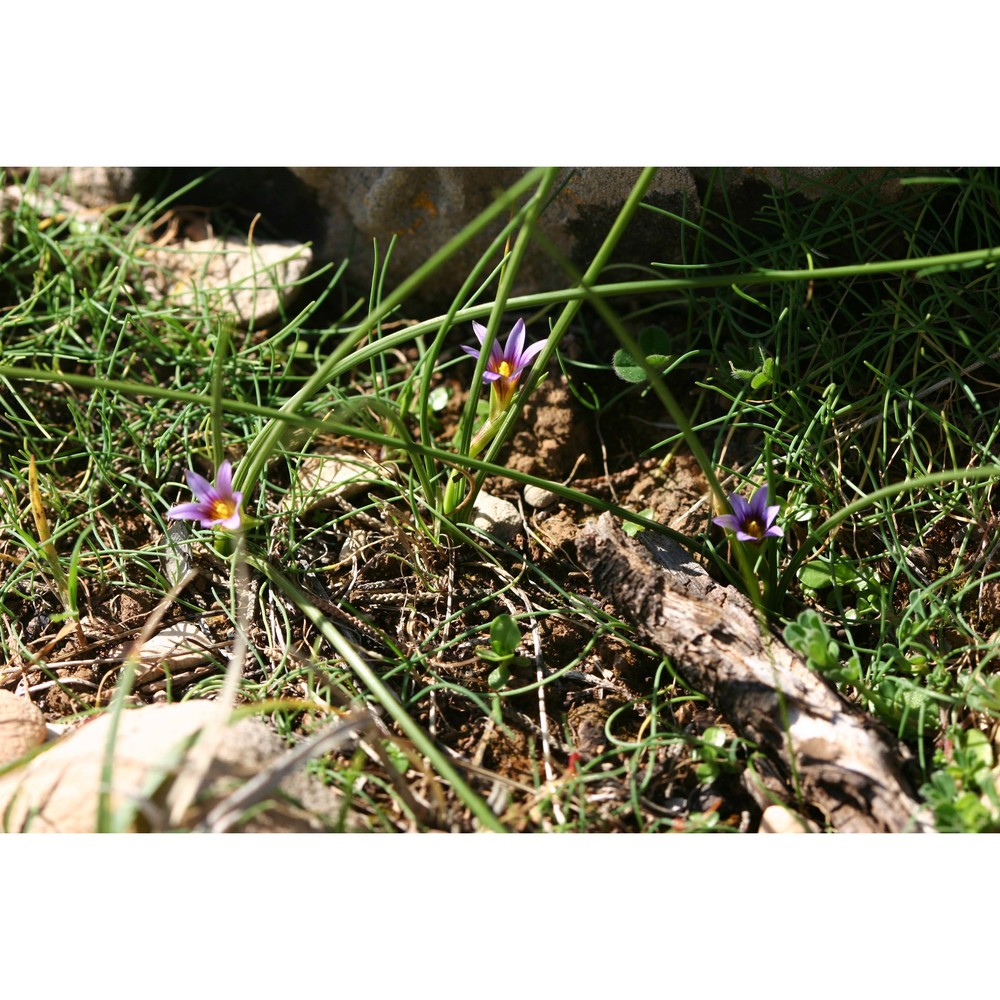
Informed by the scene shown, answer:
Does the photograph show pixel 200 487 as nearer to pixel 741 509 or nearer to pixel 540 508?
pixel 540 508

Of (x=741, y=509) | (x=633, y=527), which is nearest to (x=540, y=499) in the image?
(x=633, y=527)

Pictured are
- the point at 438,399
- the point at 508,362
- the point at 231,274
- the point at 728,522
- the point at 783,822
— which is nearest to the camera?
the point at 783,822

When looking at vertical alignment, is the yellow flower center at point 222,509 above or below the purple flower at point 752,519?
below

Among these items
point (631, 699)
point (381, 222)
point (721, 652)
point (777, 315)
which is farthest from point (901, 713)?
point (381, 222)

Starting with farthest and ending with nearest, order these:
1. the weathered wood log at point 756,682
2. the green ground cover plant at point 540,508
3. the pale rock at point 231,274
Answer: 1. the pale rock at point 231,274
2. the green ground cover plant at point 540,508
3. the weathered wood log at point 756,682

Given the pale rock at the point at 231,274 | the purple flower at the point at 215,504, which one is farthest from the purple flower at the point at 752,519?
the pale rock at the point at 231,274

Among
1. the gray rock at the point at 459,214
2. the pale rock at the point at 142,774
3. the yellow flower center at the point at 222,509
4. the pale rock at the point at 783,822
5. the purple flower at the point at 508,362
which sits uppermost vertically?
the gray rock at the point at 459,214

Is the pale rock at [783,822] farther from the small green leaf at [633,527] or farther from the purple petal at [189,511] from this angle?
the purple petal at [189,511]
